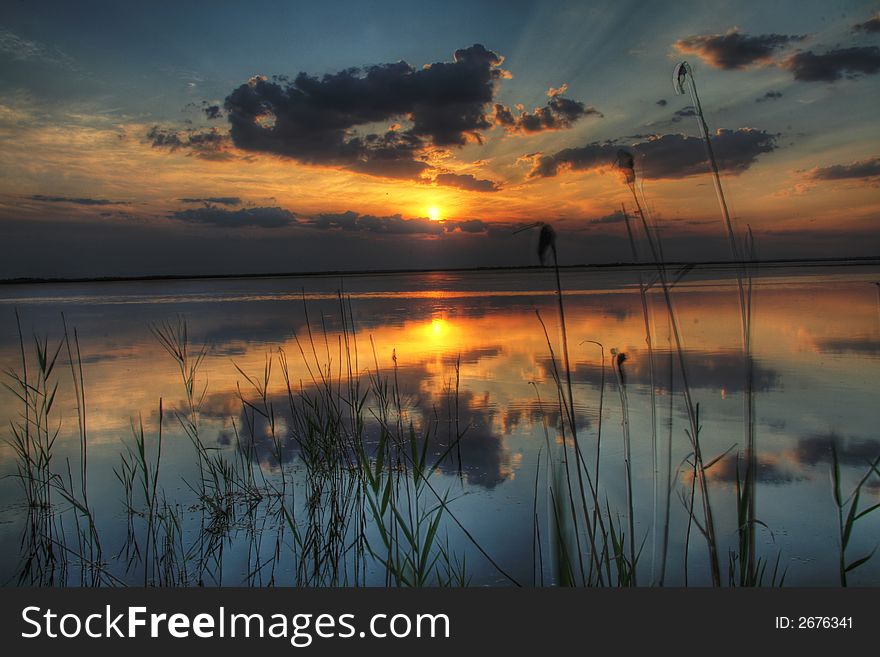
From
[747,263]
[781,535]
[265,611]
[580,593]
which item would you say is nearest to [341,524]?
[265,611]

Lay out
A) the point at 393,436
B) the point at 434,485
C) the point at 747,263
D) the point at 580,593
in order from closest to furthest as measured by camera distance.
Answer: the point at 747,263 < the point at 580,593 < the point at 434,485 < the point at 393,436

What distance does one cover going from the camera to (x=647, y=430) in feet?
14.9

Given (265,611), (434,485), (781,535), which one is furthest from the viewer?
(434,485)

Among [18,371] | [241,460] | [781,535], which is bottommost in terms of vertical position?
[781,535]

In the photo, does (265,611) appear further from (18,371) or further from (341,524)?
(18,371)

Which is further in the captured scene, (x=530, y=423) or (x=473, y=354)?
(x=473, y=354)

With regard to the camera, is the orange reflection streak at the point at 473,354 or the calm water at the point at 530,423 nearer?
the calm water at the point at 530,423

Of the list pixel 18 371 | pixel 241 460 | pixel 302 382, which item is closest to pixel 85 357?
pixel 18 371

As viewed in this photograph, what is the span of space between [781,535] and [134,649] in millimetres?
2837

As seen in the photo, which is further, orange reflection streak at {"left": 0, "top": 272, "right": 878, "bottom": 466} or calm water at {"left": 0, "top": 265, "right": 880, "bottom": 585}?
orange reflection streak at {"left": 0, "top": 272, "right": 878, "bottom": 466}

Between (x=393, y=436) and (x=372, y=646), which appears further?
(x=393, y=436)

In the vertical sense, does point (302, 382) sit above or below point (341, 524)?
above

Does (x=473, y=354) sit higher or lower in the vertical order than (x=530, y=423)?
higher

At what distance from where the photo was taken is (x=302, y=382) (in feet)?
21.3
